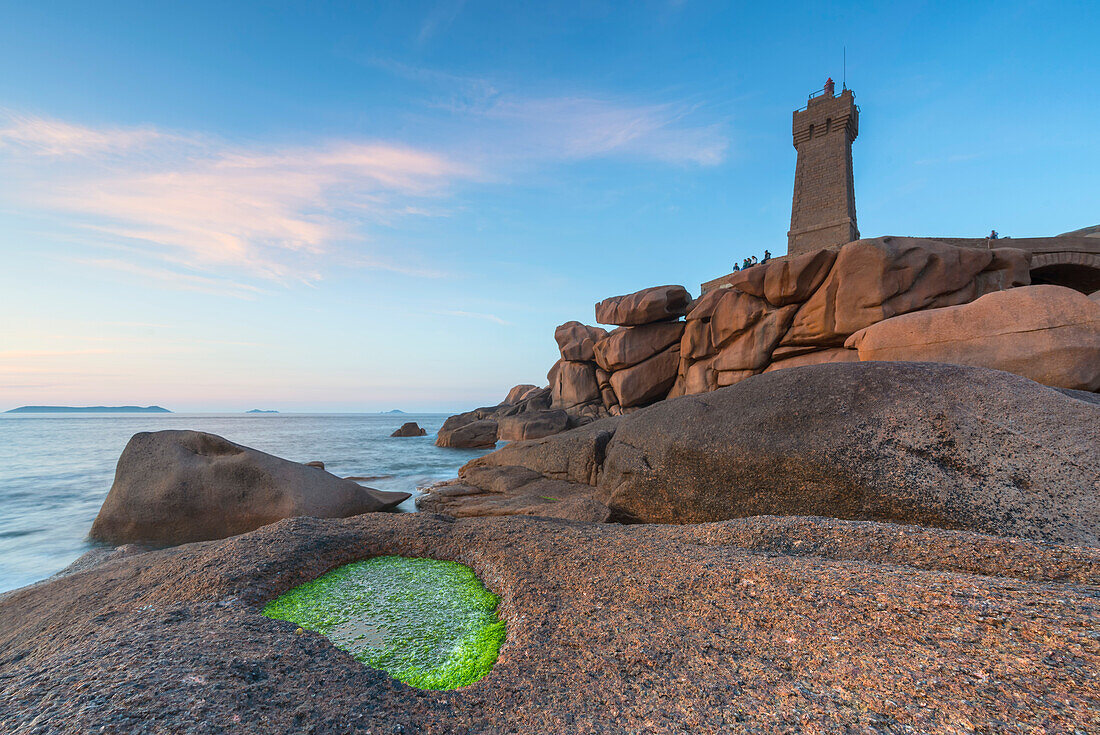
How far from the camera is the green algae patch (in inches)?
92.3

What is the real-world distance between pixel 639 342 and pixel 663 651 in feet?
62.5

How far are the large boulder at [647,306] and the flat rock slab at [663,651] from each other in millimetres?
17053

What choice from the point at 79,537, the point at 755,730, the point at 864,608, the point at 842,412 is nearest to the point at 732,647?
the point at 755,730

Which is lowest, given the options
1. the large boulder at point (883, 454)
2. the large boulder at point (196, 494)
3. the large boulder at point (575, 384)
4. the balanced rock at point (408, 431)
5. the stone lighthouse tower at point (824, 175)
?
the balanced rock at point (408, 431)

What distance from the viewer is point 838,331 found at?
12.9 m

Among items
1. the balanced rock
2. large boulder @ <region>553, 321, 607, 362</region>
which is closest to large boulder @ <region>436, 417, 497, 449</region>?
large boulder @ <region>553, 321, 607, 362</region>

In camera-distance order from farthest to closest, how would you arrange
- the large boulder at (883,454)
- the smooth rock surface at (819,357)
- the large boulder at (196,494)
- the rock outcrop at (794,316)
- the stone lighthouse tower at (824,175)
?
the stone lighthouse tower at (824,175) < the smooth rock surface at (819,357) < the rock outcrop at (794,316) < the large boulder at (196,494) < the large boulder at (883,454)

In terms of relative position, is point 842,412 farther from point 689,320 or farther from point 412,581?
point 689,320

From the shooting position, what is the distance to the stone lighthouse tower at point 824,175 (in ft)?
78.5

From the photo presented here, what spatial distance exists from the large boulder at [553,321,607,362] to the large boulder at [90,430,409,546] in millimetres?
17770

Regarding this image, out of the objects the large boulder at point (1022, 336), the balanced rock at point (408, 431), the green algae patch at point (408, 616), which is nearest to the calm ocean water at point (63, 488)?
the green algae patch at point (408, 616)

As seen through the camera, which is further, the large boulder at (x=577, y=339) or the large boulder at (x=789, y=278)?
the large boulder at (x=577, y=339)

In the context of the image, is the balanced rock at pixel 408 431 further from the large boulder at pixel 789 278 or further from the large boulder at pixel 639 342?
the large boulder at pixel 789 278

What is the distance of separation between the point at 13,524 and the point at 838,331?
66.2 feet
